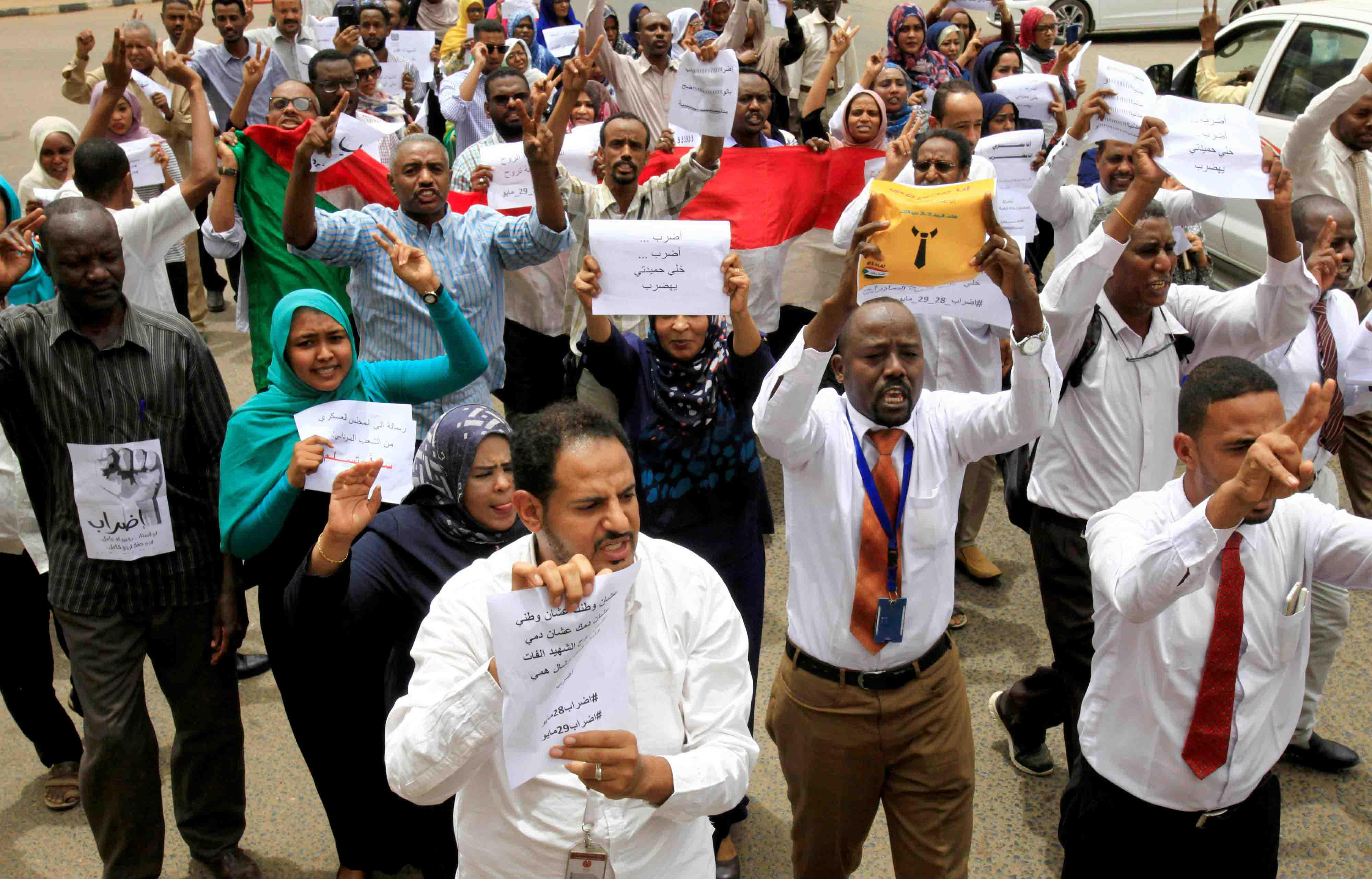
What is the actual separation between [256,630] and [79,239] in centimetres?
272

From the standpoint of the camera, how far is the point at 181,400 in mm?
3877

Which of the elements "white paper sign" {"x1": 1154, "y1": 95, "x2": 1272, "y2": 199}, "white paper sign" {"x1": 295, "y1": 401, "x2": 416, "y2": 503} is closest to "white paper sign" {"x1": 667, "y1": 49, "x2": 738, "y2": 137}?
"white paper sign" {"x1": 1154, "y1": 95, "x2": 1272, "y2": 199}

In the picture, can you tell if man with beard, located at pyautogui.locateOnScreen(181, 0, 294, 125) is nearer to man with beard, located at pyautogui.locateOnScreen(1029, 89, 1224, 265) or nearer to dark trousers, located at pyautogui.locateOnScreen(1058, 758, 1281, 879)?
man with beard, located at pyautogui.locateOnScreen(1029, 89, 1224, 265)

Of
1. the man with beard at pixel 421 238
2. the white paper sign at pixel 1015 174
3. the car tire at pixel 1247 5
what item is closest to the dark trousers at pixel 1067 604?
the white paper sign at pixel 1015 174

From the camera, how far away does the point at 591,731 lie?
7.07 feet

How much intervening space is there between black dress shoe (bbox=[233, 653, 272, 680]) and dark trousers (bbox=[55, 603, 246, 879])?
1366mm

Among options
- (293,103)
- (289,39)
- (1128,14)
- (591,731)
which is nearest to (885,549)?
(591,731)

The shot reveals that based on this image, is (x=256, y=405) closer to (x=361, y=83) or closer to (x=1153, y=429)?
(x=1153, y=429)

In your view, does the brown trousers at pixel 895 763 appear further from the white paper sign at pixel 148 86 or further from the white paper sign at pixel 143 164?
the white paper sign at pixel 148 86

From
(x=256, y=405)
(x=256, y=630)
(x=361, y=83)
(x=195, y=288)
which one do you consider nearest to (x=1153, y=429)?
(x=256, y=405)

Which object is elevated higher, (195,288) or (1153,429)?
(1153,429)

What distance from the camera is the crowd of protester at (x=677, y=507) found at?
2.50m

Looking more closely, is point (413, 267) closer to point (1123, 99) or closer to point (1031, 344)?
point (1031, 344)

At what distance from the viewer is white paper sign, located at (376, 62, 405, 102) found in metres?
8.90
